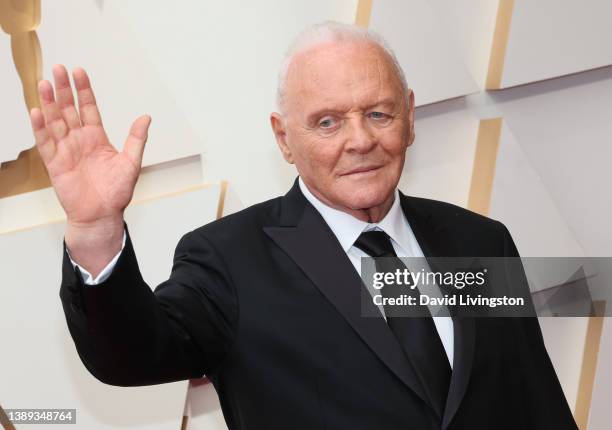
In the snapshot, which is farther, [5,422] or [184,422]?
[184,422]

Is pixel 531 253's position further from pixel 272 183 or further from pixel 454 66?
pixel 272 183

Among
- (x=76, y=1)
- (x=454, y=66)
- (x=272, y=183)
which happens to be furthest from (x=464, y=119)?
(x=76, y=1)

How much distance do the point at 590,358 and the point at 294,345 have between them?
5.39ft

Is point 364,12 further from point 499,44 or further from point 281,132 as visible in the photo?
point 281,132

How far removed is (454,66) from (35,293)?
1.24 metres

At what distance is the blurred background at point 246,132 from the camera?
6.68 feet

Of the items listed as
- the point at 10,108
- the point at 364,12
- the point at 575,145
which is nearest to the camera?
the point at 10,108

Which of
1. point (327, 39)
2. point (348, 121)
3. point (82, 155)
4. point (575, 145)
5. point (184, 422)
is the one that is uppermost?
point (575, 145)

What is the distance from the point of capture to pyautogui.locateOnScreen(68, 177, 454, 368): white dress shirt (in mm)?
1526

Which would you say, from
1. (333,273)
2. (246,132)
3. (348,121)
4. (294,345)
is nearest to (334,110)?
(348,121)

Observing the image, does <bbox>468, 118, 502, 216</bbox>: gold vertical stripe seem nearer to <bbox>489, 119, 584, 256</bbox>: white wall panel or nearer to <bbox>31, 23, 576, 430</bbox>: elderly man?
<bbox>489, 119, 584, 256</bbox>: white wall panel

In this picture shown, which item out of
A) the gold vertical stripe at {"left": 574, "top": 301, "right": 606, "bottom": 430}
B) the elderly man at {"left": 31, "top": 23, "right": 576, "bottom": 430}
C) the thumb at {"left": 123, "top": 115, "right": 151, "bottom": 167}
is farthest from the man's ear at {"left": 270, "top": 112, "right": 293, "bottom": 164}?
the gold vertical stripe at {"left": 574, "top": 301, "right": 606, "bottom": 430}

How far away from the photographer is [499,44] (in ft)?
8.52

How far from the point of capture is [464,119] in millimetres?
2600
